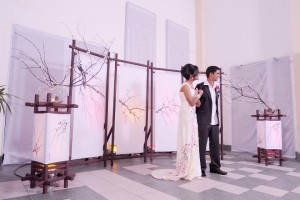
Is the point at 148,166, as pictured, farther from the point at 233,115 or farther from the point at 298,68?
the point at 298,68

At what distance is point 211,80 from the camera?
2.96m

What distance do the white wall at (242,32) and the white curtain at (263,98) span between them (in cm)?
22

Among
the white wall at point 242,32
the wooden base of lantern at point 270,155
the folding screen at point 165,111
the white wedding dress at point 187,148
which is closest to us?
the white wedding dress at point 187,148

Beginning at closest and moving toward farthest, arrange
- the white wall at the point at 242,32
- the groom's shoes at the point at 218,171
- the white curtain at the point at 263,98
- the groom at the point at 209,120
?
1. the groom at the point at 209,120
2. the groom's shoes at the point at 218,171
3. the white curtain at the point at 263,98
4. the white wall at the point at 242,32

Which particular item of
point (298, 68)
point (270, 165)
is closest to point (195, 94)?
point (270, 165)

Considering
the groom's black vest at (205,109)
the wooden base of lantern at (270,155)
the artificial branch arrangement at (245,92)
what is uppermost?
the artificial branch arrangement at (245,92)

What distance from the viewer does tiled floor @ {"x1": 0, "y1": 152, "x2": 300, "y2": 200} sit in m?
2.06

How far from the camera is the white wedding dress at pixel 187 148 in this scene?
262 centimetres

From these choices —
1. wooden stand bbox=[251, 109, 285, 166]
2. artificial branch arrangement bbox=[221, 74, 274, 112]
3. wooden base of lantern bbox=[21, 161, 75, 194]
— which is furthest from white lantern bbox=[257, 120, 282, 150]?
wooden base of lantern bbox=[21, 161, 75, 194]

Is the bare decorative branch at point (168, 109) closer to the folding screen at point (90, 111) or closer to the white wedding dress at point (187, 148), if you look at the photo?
the folding screen at point (90, 111)

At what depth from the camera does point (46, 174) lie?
2113 mm

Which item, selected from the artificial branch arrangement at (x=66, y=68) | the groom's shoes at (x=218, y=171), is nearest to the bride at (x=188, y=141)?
the groom's shoes at (x=218, y=171)

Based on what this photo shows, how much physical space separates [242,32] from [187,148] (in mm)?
4125

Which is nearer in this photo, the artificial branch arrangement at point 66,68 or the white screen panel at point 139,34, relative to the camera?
the artificial branch arrangement at point 66,68
